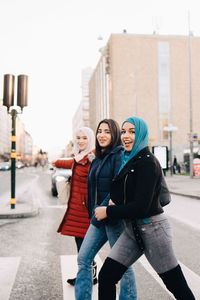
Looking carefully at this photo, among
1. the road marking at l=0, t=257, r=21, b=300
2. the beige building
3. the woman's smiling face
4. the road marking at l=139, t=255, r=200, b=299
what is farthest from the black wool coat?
the beige building

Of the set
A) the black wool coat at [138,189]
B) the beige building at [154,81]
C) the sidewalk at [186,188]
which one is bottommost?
the sidewalk at [186,188]

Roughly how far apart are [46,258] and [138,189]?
129 inches

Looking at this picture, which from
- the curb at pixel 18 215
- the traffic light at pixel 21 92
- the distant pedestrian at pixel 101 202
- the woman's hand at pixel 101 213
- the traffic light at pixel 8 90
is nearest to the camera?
the woman's hand at pixel 101 213

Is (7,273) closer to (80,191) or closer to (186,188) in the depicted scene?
(80,191)

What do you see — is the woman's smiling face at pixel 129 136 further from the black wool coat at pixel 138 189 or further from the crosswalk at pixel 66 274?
the crosswalk at pixel 66 274

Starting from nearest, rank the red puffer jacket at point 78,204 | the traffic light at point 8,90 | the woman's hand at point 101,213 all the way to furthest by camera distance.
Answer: the woman's hand at point 101,213, the red puffer jacket at point 78,204, the traffic light at point 8,90

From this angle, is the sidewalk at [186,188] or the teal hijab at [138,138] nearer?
the teal hijab at [138,138]

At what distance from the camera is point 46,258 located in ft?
16.7

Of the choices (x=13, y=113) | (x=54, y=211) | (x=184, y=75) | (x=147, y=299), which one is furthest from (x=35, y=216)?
(x=184, y=75)

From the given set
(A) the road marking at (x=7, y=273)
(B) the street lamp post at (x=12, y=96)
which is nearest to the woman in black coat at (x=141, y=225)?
(A) the road marking at (x=7, y=273)

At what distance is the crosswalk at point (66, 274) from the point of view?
12.0 feet

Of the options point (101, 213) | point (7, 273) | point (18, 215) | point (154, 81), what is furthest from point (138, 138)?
point (154, 81)

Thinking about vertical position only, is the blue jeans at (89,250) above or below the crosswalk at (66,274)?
above

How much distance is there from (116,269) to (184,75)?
66144mm
